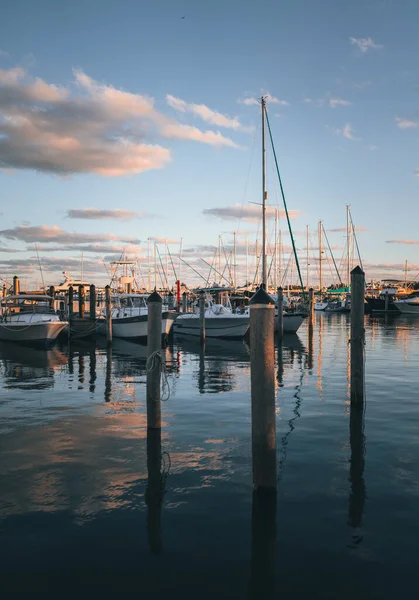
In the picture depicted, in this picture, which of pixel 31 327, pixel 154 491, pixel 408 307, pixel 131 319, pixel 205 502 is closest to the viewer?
pixel 205 502

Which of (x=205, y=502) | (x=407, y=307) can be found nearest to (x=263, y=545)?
(x=205, y=502)

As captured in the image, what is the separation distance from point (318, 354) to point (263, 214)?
11328 mm

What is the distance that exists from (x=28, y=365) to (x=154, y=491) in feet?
52.4

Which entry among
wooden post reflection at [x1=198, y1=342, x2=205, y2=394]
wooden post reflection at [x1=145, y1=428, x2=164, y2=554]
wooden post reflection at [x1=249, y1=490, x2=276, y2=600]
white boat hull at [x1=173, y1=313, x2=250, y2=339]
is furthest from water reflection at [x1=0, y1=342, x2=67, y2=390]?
white boat hull at [x1=173, y1=313, x2=250, y2=339]

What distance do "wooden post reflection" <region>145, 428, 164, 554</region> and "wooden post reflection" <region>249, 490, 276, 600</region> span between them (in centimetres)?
105

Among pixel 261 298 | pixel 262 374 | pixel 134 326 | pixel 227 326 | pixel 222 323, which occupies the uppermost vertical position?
pixel 261 298

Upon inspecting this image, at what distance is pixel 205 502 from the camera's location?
6199 millimetres

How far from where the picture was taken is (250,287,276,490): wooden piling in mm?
5988

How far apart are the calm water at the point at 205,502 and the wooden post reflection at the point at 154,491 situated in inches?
0.9


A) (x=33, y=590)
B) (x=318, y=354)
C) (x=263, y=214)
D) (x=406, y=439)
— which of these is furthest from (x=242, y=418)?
(x=263, y=214)

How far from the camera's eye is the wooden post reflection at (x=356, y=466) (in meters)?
5.86

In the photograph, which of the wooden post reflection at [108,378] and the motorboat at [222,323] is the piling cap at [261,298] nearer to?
the wooden post reflection at [108,378]

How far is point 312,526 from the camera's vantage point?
5531mm

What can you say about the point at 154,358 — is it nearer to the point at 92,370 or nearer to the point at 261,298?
the point at 261,298
